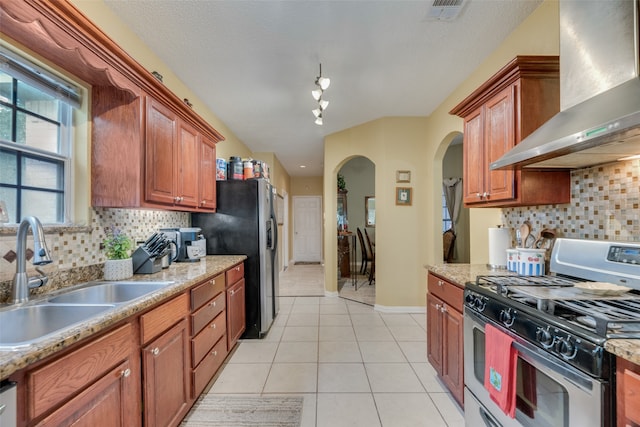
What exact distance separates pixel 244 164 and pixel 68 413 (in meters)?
2.72

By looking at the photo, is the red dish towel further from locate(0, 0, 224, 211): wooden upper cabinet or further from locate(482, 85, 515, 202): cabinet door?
locate(0, 0, 224, 211): wooden upper cabinet

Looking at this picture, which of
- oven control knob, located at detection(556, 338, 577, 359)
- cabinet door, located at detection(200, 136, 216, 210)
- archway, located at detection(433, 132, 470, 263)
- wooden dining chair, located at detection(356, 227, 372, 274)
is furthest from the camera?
archway, located at detection(433, 132, 470, 263)

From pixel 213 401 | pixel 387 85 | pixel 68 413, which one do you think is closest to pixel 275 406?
pixel 213 401

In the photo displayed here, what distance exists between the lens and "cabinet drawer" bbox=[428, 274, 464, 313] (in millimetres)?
1785

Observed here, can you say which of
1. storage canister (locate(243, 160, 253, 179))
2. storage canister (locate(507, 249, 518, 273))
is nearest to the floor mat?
storage canister (locate(507, 249, 518, 273))

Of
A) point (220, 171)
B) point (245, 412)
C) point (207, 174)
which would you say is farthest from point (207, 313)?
point (220, 171)

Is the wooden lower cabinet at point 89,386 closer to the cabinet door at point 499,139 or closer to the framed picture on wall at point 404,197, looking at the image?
the cabinet door at point 499,139

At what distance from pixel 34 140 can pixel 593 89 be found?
2958 millimetres

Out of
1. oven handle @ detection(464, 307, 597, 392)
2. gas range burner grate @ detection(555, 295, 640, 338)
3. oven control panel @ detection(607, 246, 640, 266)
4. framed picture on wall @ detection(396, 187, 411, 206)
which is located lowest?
oven handle @ detection(464, 307, 597, 392)

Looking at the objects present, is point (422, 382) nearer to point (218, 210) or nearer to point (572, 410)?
point (572, 410)

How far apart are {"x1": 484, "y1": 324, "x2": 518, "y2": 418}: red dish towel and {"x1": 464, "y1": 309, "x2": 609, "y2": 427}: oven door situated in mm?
31

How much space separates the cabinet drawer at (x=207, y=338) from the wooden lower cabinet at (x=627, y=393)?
6.63 ft

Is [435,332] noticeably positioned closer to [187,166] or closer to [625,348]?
[625,348]

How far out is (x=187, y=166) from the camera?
2.46m
